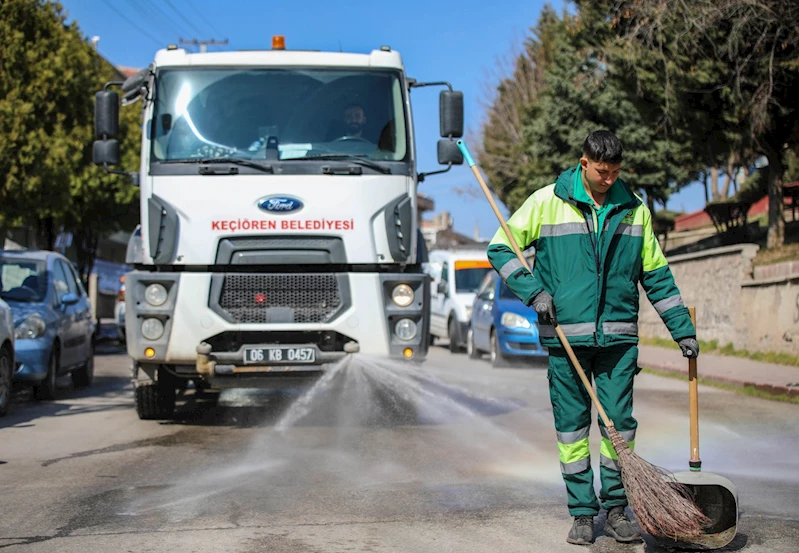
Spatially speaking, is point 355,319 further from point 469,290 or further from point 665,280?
point 469,290

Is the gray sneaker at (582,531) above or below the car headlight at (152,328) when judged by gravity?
below

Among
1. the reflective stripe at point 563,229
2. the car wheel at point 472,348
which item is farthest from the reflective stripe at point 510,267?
the car wheel at point 472,348

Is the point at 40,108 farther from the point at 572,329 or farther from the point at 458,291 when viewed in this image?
the point at 572,329

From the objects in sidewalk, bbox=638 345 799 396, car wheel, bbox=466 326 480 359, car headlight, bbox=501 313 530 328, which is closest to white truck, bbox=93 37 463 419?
sidewalk, bbox=638 345 799 396

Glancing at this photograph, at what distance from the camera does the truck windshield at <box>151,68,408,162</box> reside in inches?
372

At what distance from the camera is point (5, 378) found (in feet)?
34.3

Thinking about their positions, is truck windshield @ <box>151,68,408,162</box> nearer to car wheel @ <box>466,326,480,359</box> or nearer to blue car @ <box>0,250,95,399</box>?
blue car @ <box>0,250,95,399</box>

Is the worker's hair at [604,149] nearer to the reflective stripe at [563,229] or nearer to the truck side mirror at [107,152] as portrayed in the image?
the reflective stripe at [563,229]

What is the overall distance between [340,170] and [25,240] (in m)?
38.5

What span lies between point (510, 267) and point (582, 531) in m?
1.26

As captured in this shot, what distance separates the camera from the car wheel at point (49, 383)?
39.7 ft

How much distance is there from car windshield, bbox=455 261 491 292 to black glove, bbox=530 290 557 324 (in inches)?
698

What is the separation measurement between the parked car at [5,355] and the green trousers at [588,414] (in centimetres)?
663

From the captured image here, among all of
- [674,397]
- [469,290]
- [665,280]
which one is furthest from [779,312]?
[665,280]
